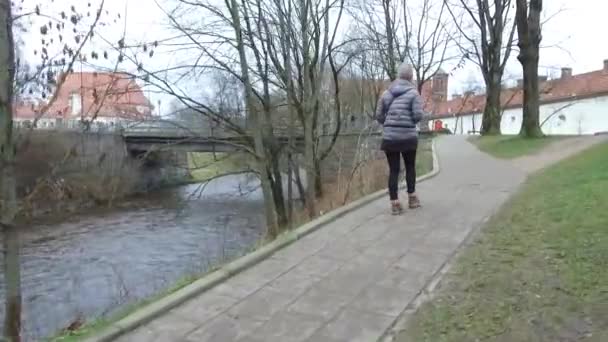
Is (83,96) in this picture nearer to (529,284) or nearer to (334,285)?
(334,285)

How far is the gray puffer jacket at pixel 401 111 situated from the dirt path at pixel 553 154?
650cm

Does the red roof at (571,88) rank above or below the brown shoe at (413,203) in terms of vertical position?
above

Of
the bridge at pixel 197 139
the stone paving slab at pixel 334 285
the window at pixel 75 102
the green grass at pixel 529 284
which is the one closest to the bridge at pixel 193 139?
the bridge at pixel 197 139

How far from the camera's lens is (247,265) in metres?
5.04

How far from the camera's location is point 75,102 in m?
5.57

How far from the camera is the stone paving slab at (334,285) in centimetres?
364

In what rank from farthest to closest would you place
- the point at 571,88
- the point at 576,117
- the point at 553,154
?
the point at 571,88 < the point at 576,117 < the point at 553,154

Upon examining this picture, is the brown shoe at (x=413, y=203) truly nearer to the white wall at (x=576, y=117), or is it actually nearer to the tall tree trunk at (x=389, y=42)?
the tall tree trunk at (x=389, y=42)

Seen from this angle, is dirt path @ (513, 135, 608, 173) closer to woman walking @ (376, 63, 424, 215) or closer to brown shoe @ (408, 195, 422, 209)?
brown shoe @ (408, 195, 422, 209)

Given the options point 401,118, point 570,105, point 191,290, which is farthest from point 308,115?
point 570,105

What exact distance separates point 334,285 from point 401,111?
304 cm

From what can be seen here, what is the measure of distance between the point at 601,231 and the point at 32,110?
5.54m

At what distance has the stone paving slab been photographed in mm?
3645

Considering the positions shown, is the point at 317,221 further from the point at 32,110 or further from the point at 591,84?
the point at 591,84
